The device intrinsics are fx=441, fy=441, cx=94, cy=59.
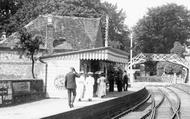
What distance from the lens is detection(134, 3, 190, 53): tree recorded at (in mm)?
90312

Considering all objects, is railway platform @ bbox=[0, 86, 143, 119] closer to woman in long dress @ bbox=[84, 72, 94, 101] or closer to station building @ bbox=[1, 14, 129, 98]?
woman in long dress @ bbox=[84, 72, 94, 101]

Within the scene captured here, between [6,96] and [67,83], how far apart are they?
3374 mm

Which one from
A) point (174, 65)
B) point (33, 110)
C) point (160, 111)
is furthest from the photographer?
point (174, 65)

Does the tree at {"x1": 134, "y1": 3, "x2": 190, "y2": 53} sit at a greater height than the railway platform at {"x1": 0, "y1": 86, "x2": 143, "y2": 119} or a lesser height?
greater

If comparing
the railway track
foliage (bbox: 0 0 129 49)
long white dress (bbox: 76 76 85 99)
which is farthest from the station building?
foliage (bbox: 0 0 129 49)

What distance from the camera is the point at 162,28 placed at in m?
90.4

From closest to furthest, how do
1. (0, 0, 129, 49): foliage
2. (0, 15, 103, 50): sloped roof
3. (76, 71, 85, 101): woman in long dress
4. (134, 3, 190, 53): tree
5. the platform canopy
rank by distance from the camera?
(76, 71, 85, 101): woman in long dress → the platform canopy → (0, 15, 103, 50): sloped roof → (0, 0, 129, 49): foliage → (134, 3, 190, 53): tree

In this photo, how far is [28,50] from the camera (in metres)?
34.4

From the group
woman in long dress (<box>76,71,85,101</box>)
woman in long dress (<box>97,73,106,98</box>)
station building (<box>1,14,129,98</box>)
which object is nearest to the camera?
woman in long dress (<box>76,71,85,101</box>)

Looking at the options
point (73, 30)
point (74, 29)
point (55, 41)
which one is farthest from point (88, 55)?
point (74, 29)

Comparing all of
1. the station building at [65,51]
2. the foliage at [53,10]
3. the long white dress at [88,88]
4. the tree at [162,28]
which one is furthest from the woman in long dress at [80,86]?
the tree at [162,28]

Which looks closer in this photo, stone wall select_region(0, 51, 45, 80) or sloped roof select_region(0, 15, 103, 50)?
stone wall select_region(0, 51, 45, 80)

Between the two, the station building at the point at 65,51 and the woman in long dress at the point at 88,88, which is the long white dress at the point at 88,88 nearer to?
the woman in long dress at the point at 88,88

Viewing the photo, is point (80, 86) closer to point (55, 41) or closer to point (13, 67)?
point (13, 67)
